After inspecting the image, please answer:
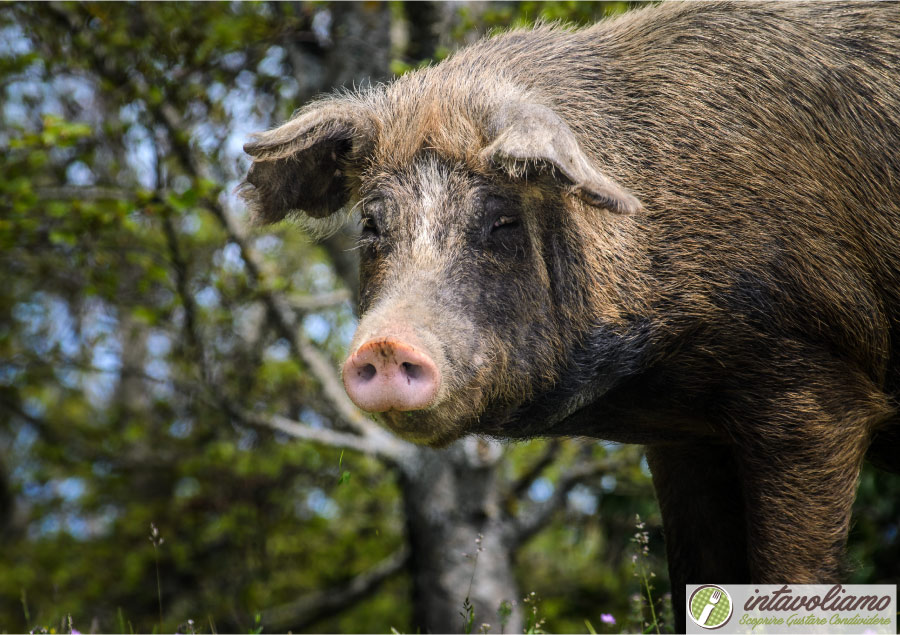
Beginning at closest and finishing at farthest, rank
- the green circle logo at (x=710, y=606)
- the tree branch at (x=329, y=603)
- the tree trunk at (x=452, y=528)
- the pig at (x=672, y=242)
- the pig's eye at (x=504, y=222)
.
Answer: the pig at (x=672, y=242) → the pig's eye at (x=504, y=222) → the green circle logo at (x=710, y=606) → the tree trunk at (x=452, y=528) → the tree branch at (x=329, y=603)

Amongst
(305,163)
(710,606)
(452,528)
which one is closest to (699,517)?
(710,606)

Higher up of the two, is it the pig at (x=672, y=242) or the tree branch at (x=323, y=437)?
the pig at (x=672, y=242)

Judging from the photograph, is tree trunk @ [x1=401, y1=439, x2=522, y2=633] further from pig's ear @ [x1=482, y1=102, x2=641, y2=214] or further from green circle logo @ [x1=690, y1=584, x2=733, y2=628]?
pig's ear @ [x1=482, y1=102, x2=641, y2=214]

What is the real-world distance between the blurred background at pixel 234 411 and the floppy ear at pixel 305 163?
20.5 inches

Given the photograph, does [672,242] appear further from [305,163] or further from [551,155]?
[305,163]

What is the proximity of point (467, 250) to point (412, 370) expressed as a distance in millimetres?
695

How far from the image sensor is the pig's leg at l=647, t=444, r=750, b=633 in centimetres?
442

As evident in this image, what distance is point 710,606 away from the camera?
4051 mm

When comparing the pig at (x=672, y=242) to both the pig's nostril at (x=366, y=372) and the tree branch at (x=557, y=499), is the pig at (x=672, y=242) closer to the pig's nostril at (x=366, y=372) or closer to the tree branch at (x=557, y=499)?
the pig's nostril at (x=366, y=372)

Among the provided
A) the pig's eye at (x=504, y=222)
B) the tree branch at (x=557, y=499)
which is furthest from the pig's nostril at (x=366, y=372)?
the tree branch at (x=557, y=499)

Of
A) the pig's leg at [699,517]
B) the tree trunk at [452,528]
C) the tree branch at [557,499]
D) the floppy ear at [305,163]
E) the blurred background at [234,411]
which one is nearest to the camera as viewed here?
the floppy ear at [305,163]

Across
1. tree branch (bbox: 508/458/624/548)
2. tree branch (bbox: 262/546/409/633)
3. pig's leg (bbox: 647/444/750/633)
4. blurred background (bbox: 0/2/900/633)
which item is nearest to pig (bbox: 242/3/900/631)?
pig's leg (bbox: 647/444/750/633)

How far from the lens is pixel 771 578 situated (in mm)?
3691

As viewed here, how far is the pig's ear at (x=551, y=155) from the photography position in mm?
3332
